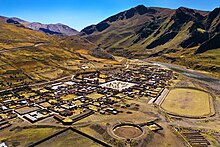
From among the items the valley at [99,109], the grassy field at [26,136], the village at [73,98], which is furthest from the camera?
the village at [73,98]

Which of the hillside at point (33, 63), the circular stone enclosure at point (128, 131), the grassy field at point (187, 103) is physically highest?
the hillside at point (33, 63)

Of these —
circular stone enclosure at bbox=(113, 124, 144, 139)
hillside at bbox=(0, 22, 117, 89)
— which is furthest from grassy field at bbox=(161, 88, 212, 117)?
hillside at bbox=(0, 22, 117, 89)

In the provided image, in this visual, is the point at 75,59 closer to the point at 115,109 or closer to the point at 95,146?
the point at 115,109

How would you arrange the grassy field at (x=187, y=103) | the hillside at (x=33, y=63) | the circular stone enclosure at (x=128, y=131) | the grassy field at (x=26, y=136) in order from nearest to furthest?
the grassy field at (x=26, y=136) → the circular stone enclosure at (x=128, y=131) → the grassy field at (x=187, y=103) → the hillside at (x=33, y=63)

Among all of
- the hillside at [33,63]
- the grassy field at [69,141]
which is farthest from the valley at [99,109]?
the hillside at [33,63]

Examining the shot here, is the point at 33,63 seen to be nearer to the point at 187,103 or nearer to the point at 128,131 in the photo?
the point at 187,103

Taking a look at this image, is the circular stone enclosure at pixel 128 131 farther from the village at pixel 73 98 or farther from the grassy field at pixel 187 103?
the grassy field at pixel 187 103
